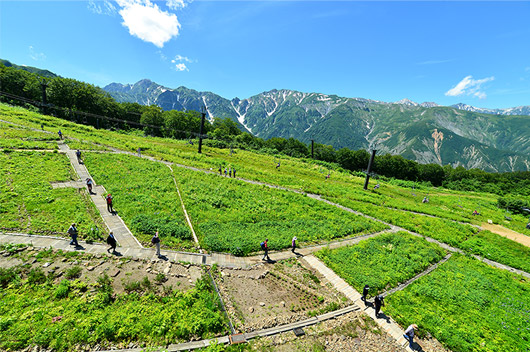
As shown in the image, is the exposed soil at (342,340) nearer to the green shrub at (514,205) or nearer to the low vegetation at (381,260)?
the low vegetation at (381,260)

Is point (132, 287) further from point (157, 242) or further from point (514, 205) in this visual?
point (514, 205)

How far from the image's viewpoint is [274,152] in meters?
113

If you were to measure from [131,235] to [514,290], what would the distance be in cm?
4302

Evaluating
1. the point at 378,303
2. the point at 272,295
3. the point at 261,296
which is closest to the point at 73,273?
the point at 261,296

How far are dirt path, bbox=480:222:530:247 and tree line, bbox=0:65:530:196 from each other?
46.9 m

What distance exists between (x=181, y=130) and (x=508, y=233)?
438ft

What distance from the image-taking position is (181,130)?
12212cm

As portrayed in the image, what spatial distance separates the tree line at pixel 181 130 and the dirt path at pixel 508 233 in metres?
46.9

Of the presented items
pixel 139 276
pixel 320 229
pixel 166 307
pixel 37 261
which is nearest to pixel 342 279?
pixel 320 229

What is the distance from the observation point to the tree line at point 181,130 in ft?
282

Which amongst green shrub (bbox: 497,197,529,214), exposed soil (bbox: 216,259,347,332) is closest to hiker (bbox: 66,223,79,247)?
exposed soil (bbox: 216,259,347,332)

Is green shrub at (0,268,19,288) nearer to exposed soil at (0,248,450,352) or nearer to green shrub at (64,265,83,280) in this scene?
exposed soil at (0,248,450,352)

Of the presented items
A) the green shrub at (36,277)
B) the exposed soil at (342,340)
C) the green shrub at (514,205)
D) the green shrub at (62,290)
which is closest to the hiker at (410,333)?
the exposed soil at (342,340)

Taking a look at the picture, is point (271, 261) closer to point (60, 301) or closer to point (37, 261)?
point (60, 301)
